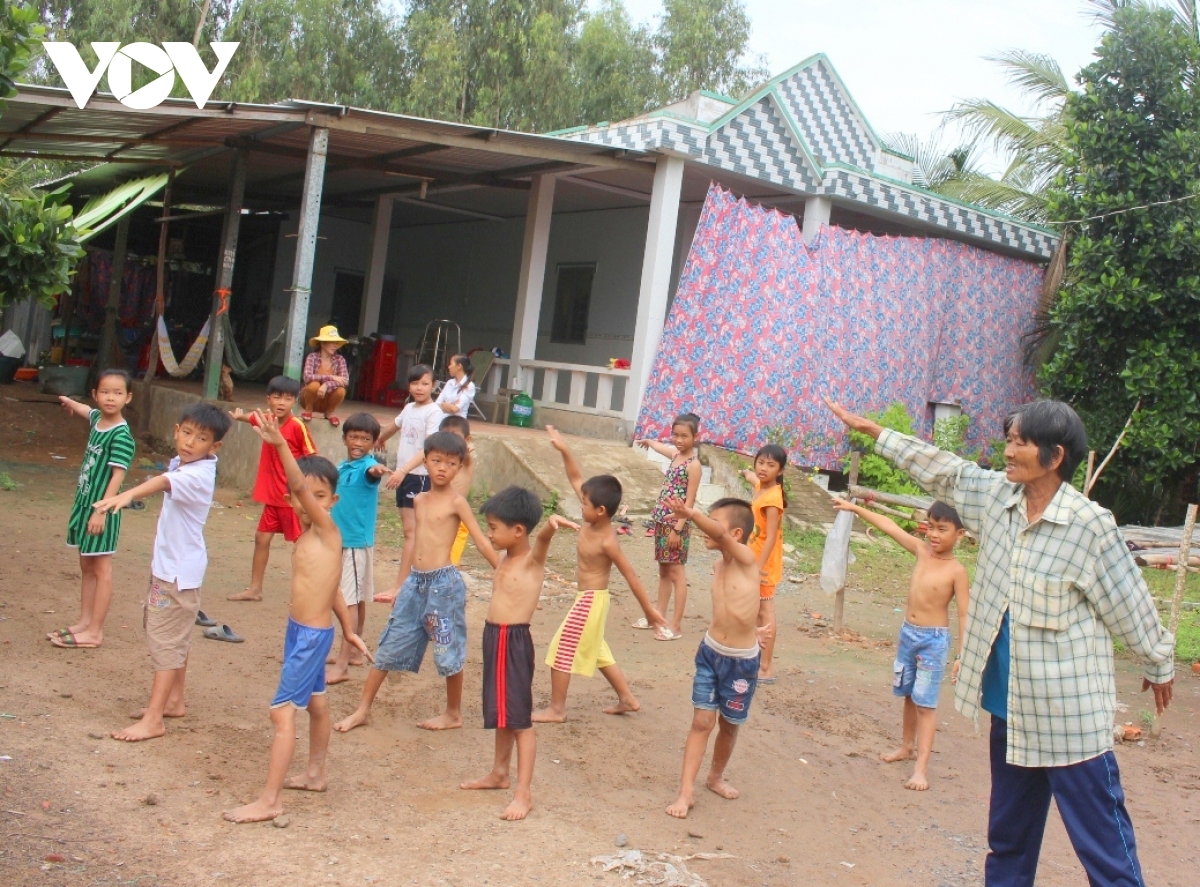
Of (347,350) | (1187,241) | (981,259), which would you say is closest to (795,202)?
(981,259)

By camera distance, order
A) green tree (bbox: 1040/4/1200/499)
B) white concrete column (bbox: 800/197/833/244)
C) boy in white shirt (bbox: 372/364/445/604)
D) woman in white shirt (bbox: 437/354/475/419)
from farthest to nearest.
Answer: white concrete column (bbox: 800/197/833/244)
green tree (bbox: 1040/4/1200/499)
woman in white shirt (bbox: 437/354/475/419)
boy in white shirt (bbox: 372/364/445/604)

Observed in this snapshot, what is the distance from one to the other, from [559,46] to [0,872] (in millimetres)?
25886

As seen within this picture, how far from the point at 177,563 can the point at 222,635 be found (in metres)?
1.50

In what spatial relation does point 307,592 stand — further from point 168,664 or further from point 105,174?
point 105,174

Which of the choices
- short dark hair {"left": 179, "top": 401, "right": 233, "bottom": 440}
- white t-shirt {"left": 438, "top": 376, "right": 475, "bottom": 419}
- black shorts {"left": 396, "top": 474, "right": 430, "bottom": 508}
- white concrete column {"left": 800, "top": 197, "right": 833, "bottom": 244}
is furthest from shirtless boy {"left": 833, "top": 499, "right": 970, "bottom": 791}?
white concrete column {"left": 800, "top": 197, "right": 833, "bottom": 244}

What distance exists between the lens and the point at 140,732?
4.32 m

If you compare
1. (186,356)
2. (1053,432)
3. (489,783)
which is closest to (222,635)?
(489,783)

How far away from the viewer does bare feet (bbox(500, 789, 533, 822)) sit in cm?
399

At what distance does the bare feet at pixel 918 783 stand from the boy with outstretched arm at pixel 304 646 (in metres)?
2.52

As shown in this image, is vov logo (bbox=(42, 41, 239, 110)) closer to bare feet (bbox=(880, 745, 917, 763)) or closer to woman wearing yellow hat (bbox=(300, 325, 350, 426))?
woman wearing yellow hat (bbox=(300, 325, 350, 426))

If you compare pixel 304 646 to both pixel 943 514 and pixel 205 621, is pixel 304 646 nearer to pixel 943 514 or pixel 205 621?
pixel 205 621

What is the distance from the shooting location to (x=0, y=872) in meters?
3.15

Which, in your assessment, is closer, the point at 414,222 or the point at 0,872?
the point at 0,872

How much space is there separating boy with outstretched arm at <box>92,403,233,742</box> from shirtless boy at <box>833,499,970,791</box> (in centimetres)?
271
